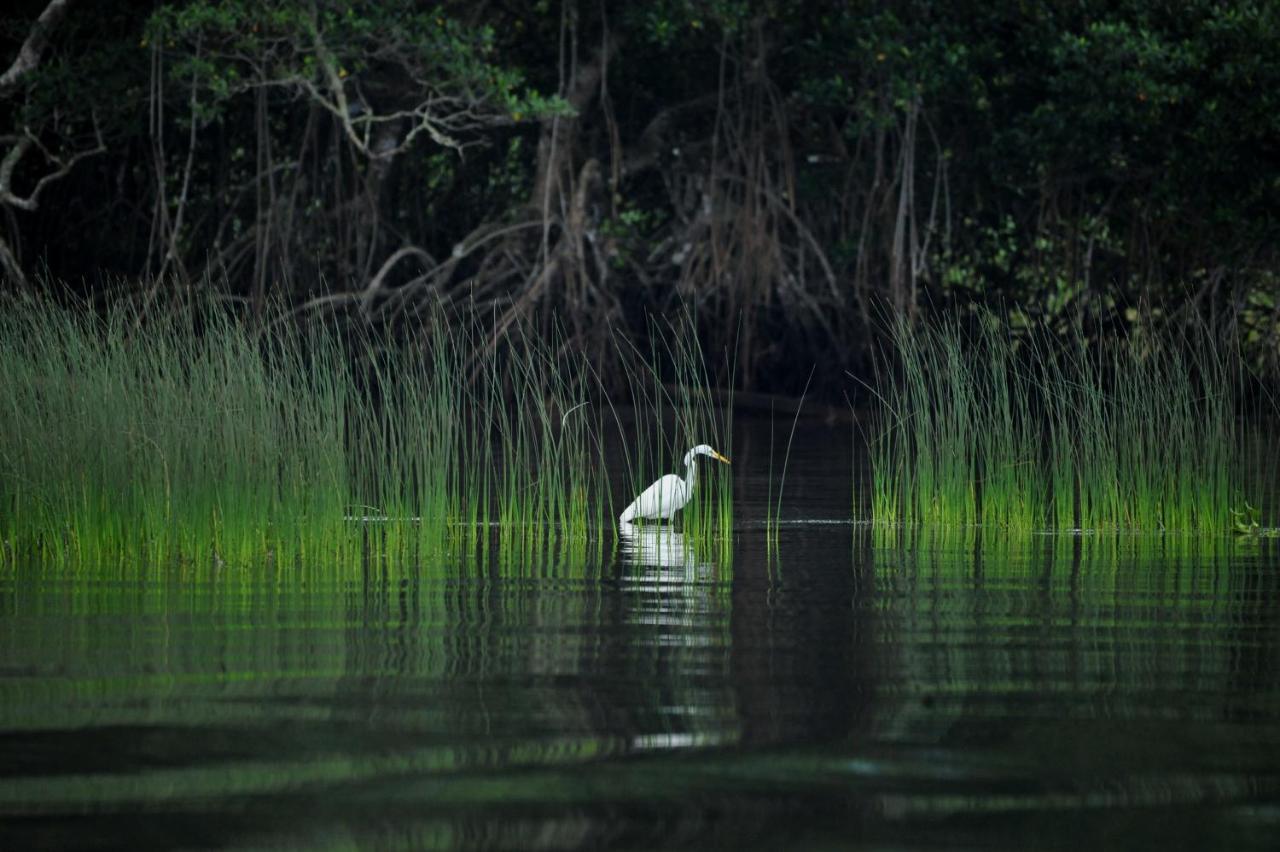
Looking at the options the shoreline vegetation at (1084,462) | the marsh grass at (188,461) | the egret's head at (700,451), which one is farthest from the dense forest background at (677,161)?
the marsh grass at (188,461)

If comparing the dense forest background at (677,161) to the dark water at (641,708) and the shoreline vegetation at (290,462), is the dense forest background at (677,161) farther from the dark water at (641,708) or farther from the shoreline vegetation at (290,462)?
the dark water at (641,708)

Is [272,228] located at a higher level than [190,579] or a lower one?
higher

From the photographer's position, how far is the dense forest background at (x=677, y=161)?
41.9 ft

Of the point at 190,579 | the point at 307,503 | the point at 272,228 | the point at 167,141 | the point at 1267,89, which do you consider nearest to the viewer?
the point at 190,579

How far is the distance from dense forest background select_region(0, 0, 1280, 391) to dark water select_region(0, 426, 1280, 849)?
750 cm

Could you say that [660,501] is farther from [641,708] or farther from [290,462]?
[641,708]

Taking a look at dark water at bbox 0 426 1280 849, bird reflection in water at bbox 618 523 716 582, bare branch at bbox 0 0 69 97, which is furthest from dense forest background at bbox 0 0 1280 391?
dark water at bbox 0 426 1280 849

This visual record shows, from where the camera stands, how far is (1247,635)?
4414mm

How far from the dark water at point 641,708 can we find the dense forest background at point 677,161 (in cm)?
750

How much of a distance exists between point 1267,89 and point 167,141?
23.8 ft

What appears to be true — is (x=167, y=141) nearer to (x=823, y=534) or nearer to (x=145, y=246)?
(x=145, y=246)

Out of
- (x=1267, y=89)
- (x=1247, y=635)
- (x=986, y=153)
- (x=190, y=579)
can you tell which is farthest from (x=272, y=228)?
(x=1247, y=635)

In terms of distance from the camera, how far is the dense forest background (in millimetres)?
12781

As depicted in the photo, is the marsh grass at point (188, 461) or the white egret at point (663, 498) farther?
the white egret at point (663, 498)
